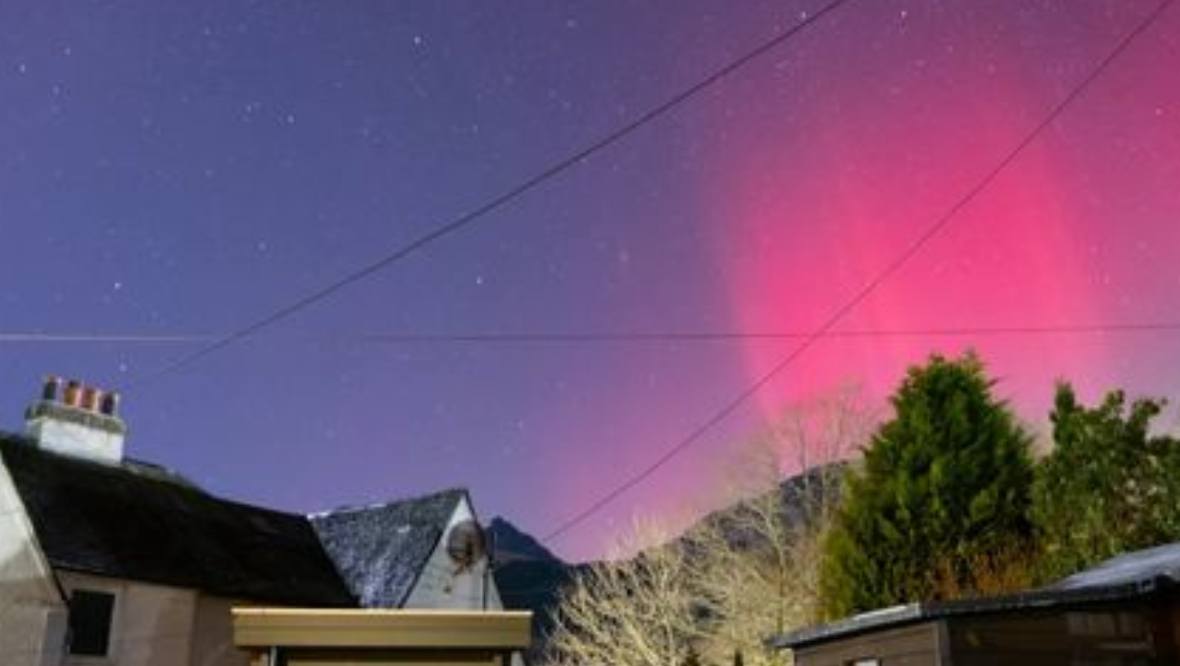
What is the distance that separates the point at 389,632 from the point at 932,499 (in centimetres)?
1586

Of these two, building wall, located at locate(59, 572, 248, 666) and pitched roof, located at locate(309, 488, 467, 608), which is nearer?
building wall, located at locate(59, 572, 248, 666)

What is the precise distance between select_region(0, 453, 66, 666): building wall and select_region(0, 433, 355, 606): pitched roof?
330 mm

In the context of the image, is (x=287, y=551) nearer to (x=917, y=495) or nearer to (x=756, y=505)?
(x=756, y=505)

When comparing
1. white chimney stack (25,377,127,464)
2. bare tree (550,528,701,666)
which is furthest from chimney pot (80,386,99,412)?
bare tree (550,528,701,666)

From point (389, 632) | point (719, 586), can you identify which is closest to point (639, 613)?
point (719, 586)

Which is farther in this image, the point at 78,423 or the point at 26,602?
the point at 78,423

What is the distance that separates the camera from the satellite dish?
33094mm

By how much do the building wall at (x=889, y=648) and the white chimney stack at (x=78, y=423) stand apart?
59.0ft

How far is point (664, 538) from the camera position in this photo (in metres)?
36.0

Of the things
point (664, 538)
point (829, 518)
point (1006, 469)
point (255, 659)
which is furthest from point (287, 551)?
point (255, 659)

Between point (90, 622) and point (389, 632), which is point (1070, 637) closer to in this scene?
point (389, 632)

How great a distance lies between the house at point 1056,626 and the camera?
1288 centimetres

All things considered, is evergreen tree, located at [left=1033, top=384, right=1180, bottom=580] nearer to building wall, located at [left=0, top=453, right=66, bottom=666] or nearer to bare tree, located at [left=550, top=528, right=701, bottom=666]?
bare tree, located at [left=550, top=528, right=701, bottom=666]

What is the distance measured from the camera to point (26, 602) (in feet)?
75.5
